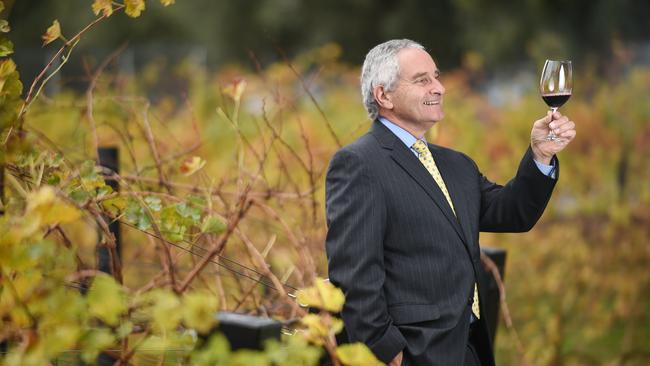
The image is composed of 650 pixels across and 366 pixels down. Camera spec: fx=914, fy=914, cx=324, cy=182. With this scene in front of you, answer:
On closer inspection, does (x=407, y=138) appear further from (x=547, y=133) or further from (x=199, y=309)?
(x=199, y=309)

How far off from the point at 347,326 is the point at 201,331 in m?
0.78

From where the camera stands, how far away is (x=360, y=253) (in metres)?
2.33

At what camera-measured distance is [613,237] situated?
6840mm

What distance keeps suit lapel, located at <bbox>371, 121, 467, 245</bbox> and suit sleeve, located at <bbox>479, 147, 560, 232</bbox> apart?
24 cm

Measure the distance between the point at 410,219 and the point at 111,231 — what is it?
126 cm

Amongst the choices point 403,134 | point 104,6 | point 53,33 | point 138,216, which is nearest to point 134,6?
point 104,6

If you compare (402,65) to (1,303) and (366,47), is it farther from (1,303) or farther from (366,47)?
(366,47)

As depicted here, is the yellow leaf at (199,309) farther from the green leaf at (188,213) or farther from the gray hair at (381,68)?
the gray hair at (381,68)

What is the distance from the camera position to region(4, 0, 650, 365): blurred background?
13.8ft

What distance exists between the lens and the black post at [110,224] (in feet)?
10.5

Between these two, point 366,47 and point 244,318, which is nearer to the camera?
point 244,318

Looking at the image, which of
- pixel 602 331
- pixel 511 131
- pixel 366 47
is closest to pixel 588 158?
pixel 511 131

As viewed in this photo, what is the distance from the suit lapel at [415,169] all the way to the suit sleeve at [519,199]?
0.78 ft

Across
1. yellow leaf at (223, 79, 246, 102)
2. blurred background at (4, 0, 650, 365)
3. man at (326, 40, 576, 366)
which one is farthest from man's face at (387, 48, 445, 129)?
yellow leaf at (223, 79, 246, 102)
